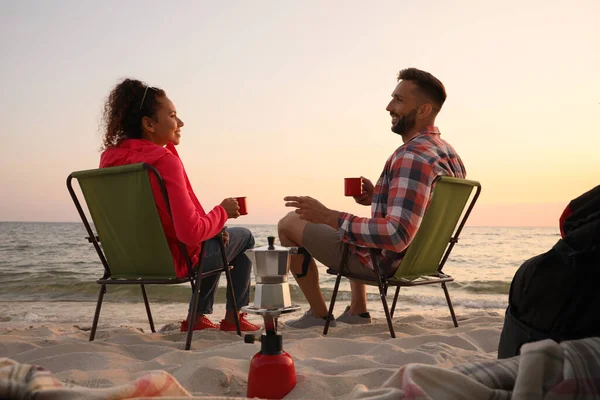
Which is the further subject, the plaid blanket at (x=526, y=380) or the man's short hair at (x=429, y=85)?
the man's short hair at (x=429, y=85)

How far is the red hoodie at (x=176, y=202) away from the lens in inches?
128

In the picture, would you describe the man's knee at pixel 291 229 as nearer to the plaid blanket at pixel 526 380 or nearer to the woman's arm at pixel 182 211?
the woman's arm at pixel 182 211

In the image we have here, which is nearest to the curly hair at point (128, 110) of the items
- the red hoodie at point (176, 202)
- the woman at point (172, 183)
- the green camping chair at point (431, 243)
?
the woman at point (172, 183)

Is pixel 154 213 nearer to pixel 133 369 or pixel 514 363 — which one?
pixel 133 369

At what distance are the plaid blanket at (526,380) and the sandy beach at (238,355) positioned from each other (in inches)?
39.5

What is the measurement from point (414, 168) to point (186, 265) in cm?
152

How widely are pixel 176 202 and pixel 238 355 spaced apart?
93cm

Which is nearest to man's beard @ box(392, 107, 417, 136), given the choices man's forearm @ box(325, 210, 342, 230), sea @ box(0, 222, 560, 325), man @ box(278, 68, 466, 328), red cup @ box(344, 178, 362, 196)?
man @ box(278, 68, 466, 328)

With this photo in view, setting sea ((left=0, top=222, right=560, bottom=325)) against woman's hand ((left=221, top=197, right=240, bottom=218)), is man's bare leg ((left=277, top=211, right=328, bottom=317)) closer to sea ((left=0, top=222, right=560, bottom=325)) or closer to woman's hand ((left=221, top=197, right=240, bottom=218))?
woman's hand ((left=221, top=197, right=240, bottom=218))

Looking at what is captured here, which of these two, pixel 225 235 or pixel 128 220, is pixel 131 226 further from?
pixel 225 235

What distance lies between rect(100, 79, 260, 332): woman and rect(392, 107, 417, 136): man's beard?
1267mm

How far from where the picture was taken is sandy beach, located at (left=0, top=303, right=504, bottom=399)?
2.39 meters

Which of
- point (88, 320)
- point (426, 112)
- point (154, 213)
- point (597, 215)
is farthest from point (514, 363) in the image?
point (88, 320)

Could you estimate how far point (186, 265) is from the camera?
355 centimetres
